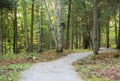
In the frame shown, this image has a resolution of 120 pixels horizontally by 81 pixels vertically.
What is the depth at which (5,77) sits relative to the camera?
11.5 m

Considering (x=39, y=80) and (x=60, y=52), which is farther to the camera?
(x=60, y=52)

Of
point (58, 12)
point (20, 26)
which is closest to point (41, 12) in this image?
point (20, 26)

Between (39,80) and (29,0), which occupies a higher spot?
(29,0)

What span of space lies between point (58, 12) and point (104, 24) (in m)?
12.3

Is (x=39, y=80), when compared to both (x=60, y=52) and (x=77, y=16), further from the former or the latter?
(x=77, y=16)

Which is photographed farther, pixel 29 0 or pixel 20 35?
pixel 20 35

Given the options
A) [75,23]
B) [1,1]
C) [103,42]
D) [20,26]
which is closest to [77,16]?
[75,23]

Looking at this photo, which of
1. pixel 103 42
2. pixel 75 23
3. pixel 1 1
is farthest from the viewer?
pixel 103 42

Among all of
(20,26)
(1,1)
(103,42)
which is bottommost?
(103,42)

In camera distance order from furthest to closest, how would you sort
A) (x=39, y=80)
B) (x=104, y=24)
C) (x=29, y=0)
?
(x=104, y=24), (x=29, y=0), (x=39, y=80)

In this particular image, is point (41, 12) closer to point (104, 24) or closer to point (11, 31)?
point (11, 31)

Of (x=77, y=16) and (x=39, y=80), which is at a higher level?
(x=77, y=16)

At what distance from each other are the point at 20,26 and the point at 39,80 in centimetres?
2918

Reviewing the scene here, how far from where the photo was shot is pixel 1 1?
2223 centimetres
